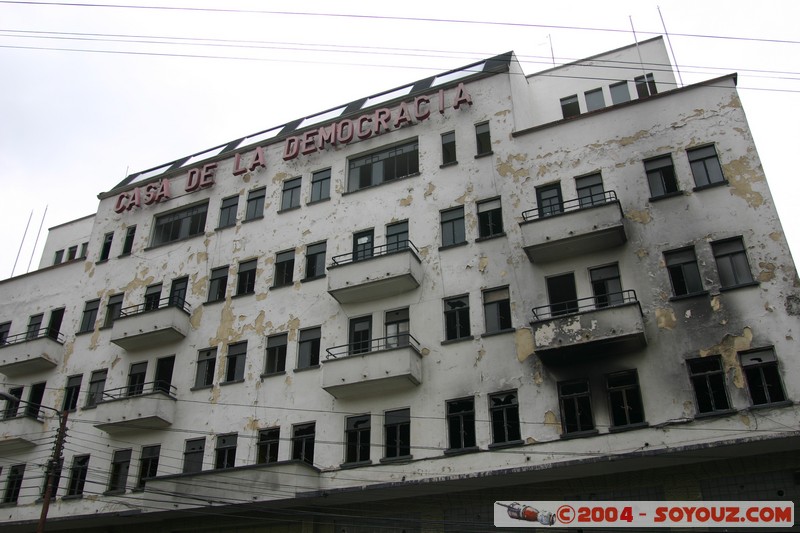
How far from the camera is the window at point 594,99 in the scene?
3238 centimetres

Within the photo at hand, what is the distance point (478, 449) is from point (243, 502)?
9.09 m

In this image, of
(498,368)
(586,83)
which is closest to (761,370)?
(498,368)

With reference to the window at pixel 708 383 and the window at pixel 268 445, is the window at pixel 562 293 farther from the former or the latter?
the window at pixel 268 445

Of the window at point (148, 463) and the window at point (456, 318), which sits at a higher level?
the window at point (456, 318)

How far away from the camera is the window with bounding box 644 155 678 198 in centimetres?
2585

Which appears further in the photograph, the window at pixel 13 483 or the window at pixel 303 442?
the window at pixel 13 483

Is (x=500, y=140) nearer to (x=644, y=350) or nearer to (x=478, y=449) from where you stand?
(x=644, y=350)

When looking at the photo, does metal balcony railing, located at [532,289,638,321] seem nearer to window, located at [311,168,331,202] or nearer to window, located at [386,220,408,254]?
window, located at [386,220,408,254]

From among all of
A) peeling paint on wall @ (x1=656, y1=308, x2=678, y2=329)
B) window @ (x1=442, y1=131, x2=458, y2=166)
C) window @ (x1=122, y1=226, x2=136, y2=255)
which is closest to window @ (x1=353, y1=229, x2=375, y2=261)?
window @ (x1=442, y1=131, x2=458, y2=166)

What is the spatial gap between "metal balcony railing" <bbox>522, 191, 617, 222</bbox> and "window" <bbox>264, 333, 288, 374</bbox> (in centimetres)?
1185

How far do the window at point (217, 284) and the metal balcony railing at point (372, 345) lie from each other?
753 centimetres

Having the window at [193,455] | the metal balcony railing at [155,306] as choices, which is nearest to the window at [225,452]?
the window at [193,455]

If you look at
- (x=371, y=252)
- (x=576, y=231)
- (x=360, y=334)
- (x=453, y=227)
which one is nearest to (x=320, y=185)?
(x=371, y=252)

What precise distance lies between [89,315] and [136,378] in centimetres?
596
